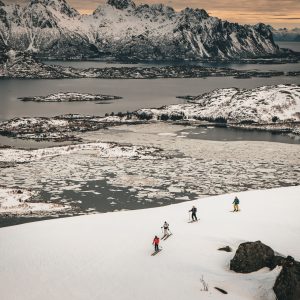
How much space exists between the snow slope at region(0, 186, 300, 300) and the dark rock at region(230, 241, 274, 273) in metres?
0.50

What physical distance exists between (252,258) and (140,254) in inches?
282

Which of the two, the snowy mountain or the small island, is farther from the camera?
the small island

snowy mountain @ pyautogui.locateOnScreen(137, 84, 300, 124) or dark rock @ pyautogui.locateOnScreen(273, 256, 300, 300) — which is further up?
dark rock @ pyautogui.locateOnScreen(273, 256, 300, 300)

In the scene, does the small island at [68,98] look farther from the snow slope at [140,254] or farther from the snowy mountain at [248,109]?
the snow slope at [140,254]

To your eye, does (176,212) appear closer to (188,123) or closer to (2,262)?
(2,262)

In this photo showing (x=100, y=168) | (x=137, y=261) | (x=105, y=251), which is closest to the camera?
(x=137, y=261)

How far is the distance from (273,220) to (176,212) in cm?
881

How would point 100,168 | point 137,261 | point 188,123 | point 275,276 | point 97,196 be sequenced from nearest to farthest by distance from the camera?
point 275,276 < point 137,261 < point 97,196 < point 100,168 < point 188,123

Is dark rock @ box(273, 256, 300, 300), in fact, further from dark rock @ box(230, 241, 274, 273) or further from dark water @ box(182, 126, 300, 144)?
dark water @ box(182, 126, 300, 144)

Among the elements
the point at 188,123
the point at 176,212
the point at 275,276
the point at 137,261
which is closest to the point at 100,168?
the point at 176,212

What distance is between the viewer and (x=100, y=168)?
71.8 m

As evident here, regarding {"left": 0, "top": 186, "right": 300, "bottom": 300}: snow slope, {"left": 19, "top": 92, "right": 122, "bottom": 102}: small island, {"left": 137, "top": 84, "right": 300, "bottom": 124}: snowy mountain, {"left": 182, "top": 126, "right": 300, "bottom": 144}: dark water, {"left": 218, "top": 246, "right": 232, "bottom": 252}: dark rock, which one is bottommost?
{"left": 19, "top": 92, "right": 122, "bottom": 102}: small island

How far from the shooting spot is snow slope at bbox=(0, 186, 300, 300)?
26297mm

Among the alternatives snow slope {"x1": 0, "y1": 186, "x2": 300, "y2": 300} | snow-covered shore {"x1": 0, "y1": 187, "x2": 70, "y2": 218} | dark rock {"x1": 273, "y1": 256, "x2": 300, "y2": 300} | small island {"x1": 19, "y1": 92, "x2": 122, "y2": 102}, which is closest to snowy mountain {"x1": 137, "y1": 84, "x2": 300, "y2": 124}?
small island {"x1": 19, "y1": 92, "x2": 122, "y2": 102}
